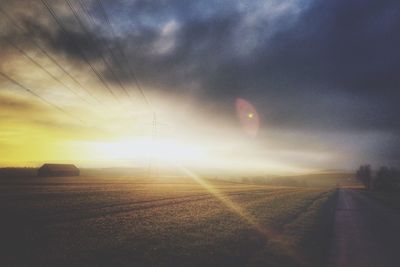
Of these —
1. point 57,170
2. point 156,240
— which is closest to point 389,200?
point 156,240

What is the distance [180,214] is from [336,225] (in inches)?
490

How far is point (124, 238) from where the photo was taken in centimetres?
1504

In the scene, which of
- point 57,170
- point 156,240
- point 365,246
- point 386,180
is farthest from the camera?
point 386,180

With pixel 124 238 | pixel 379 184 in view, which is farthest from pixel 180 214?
pixel 379 184

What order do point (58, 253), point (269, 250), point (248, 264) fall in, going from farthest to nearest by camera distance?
1. point (269, 250)
2. point (58, 253)
3. point (248, 264)

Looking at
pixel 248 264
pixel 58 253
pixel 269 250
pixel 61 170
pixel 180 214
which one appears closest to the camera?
pixel 248 264

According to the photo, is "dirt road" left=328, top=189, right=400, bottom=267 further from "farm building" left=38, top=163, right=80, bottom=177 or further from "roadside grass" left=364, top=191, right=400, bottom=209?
"farm building" left=38, top=163, right=80, bottom=177

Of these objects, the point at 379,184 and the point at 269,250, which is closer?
the point at 269,250

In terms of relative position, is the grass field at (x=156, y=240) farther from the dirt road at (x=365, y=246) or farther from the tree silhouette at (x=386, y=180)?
the tree silhouette at (x=386, y=180)

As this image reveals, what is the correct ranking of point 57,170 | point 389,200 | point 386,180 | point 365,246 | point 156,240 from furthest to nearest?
1. point 386,180
2. point 57,170
3. point 389,200
4. point 156,240
5. point 365,246

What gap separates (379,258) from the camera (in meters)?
11.0

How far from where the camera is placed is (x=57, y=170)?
119625 mm

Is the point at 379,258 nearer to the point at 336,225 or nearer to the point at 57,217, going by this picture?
the point at 336,225

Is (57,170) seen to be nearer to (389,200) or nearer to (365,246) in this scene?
(389,200)
